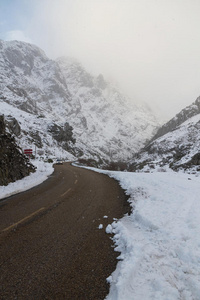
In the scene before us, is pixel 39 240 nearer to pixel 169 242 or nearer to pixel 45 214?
pixel 45 214

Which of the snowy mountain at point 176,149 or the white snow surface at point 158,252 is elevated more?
the snowy mountain at point 176,149

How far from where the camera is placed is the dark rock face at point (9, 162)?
36.9ft

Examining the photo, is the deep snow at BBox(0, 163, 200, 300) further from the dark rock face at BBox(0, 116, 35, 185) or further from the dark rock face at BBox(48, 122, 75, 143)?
the dark rock face at BBox(48, 122, 75, 143)

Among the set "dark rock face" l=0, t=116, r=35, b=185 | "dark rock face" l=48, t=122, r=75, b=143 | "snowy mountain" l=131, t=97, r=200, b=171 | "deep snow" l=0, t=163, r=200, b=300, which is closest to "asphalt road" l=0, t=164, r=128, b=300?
"deep snow" l=0, t=163, r=200, b=300

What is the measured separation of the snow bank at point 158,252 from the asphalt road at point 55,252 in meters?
0.37

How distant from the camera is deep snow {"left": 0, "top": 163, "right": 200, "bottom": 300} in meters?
2.64

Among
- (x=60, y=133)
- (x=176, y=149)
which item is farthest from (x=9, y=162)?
(x=60, y=133)

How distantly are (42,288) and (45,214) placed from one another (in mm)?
3421

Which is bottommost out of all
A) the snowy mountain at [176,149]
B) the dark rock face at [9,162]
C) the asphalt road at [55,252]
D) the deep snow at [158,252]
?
the asphalt road at [55,252]

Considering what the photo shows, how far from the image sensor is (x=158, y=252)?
365 centimetres

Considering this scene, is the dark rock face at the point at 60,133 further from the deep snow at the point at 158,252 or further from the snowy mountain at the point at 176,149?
the deep snow at the point at 158,252

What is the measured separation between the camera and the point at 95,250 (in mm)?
3975

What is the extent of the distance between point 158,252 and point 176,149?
73341mm

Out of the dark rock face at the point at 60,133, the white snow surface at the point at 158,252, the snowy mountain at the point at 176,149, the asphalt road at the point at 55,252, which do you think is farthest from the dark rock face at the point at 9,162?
the dark rock face at the point at 60,133
